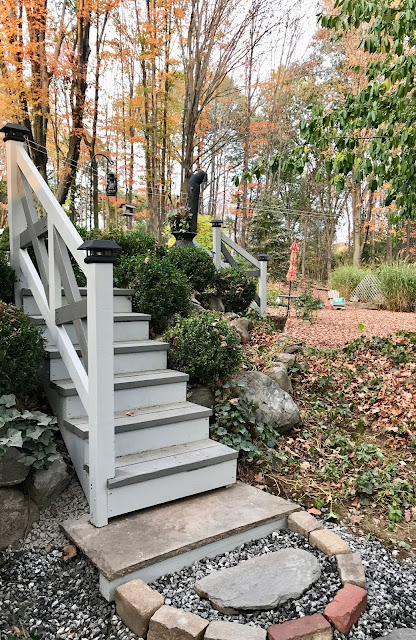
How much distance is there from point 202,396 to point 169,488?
93 centimetres

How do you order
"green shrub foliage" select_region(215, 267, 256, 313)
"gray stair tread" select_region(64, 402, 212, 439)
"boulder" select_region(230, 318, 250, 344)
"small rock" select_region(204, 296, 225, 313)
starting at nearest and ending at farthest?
"gray stair tread" select_region(64, 402, 212, 439), "boulder" select_region(230, 318, 250, 344), "small rock" select_region(204, 296, 225, 313), "green shrub foliage" select_region(215, 267, 256, 313)

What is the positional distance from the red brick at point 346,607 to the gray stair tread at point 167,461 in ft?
2.98

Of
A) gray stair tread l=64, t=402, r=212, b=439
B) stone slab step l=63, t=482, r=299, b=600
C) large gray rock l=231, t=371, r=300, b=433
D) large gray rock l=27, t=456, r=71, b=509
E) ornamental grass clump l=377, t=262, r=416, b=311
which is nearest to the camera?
stone slab step l=63, t=482, r=299, b=600

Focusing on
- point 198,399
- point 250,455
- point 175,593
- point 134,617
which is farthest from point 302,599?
point 198,399

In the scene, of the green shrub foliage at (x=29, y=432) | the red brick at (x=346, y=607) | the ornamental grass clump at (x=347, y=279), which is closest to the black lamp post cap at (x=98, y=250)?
the green shrub foliage at (x=29, y=432)

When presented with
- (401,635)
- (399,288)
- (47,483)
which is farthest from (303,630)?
(399,288)

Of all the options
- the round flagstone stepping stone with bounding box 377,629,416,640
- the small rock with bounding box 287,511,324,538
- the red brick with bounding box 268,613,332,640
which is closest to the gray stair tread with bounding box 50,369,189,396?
the small rock with bounding box 287,511,324,538

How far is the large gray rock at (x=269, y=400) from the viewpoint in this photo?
3.36m

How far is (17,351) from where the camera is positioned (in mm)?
2361

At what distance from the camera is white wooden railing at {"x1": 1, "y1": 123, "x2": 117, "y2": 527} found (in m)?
2.05

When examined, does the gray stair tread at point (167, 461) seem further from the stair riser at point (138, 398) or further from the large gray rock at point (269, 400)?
the large gray rock at point (269, 400)

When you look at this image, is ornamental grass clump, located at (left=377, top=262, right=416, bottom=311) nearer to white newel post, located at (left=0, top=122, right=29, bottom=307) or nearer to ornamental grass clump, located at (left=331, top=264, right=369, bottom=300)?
ornamental grass clump, located at (left=331, top=264, right=369, bottom=300)

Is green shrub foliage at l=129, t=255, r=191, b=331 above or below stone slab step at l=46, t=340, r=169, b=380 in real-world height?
above

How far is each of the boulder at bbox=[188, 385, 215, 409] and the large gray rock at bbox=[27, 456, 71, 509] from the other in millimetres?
1062
